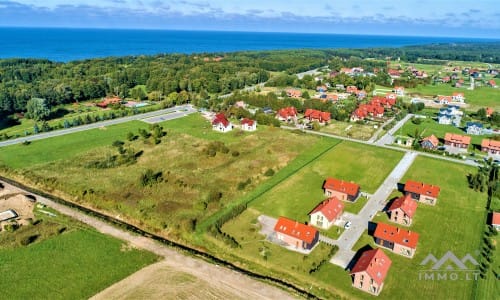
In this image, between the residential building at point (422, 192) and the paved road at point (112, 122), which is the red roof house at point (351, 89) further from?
the residential building at point (422, 192)

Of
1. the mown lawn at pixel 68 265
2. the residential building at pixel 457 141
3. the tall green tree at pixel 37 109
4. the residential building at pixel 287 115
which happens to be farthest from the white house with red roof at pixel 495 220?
the tall green tree at pixel 37 109

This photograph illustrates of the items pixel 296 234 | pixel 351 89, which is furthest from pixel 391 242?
pixel 351 89

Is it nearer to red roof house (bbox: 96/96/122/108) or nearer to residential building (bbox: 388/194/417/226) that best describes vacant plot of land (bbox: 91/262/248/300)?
residential building (bbox: 388/194/417/226)

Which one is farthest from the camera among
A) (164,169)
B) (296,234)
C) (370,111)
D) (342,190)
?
(370,111)

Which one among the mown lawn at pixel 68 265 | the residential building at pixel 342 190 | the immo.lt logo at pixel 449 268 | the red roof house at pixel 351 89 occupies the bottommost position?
the mown lawn at pixel 68 265

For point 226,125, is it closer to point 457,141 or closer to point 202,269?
point 457,141

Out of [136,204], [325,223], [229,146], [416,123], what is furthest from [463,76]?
[136,204]

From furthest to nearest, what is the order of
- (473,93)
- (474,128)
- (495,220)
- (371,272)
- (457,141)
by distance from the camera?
1. (473,93)
2. (474,128)
3. (457,141)
4. (495,220)
5. (371,272)

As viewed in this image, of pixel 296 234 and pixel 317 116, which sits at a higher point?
pixel 317 116
